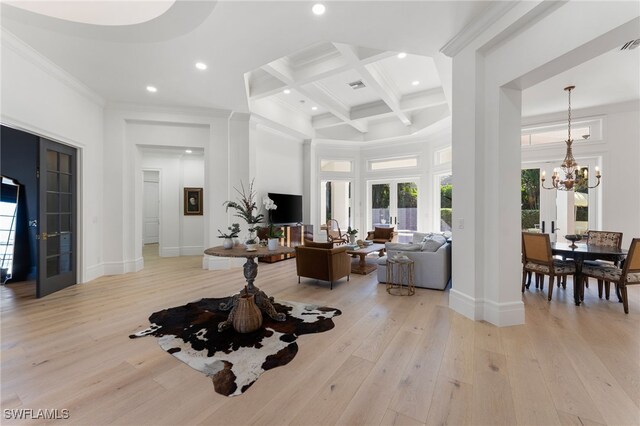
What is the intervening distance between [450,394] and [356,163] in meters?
7.86

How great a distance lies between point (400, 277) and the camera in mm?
4332

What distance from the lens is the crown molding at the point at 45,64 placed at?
323 centimetres

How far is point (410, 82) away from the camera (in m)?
5.64

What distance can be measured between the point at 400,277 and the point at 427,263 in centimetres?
51

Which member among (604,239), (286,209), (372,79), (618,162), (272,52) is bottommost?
(604,239)

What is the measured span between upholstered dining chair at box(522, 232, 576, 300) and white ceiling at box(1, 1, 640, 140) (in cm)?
265

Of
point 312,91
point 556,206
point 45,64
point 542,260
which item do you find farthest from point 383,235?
point 45,64

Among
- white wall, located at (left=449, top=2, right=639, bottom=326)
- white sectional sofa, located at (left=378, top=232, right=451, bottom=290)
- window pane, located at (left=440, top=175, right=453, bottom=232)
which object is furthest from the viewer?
window pane, located at (left=440, top=175, right=453, bottom=232)

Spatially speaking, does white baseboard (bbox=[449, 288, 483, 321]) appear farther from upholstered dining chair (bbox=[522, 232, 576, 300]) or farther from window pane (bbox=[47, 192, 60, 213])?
window pane (bbox=[47, 192, 60, 213])

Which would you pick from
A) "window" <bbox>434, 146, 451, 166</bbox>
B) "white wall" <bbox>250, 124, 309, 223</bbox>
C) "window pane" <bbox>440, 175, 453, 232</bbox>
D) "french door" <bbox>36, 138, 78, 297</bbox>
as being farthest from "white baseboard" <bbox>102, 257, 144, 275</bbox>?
"window" <bbox>434, 146, 451, 166</bbox>

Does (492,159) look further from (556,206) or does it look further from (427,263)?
(556,206)

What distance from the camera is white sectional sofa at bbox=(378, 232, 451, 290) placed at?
4277 millimetres

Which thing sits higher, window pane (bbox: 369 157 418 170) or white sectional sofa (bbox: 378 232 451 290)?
window pane (bbox: 369 157 418 170)

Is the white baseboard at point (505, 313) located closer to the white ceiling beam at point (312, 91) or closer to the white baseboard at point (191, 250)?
the white ceiling beam at point (312, 91)
